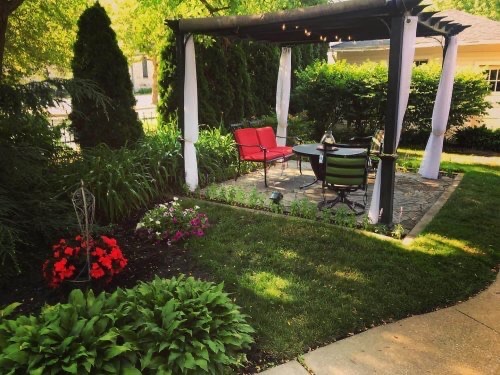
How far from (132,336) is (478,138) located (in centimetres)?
1243

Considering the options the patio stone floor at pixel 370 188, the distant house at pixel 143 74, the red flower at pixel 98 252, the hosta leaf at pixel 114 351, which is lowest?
the patio stone floor at pixel 370 188

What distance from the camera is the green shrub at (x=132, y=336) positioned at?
2.24 meters

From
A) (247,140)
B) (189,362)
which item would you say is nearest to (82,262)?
(189,362)

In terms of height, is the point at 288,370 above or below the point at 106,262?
below

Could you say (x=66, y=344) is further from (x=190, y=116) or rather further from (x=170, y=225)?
(x=190, y=116)

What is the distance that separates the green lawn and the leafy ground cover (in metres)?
0.01

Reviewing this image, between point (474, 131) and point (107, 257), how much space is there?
466 inches

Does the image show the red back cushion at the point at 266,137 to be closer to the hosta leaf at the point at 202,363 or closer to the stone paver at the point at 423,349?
the stone paver at the point at 423,349

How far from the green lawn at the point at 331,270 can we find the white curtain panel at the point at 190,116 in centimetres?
145

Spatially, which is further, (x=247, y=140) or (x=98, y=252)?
(x=247, y=140)

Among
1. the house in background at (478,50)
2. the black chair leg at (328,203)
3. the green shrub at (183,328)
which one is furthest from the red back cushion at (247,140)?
the house in background at (478,50)

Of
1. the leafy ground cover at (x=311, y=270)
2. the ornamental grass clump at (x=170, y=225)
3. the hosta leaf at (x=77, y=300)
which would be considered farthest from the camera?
the ornamental grass clump at (x=170, y=225)

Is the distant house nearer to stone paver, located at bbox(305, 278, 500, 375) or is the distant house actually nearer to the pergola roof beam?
the pergola roof beam

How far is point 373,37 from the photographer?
8656 millimetres
